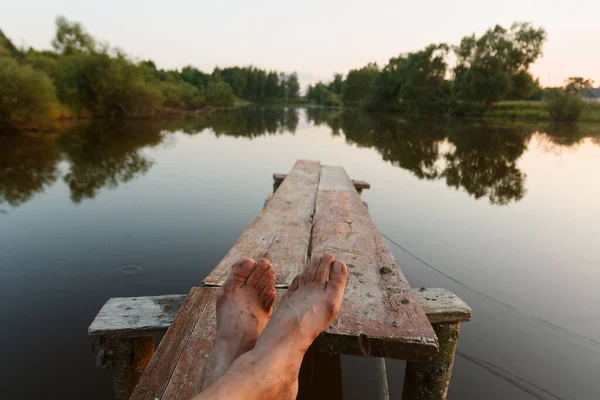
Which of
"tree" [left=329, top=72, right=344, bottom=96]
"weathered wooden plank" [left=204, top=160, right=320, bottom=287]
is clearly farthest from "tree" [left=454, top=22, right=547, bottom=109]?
"tree" [left=329, top=72, right=344, bottom=96]

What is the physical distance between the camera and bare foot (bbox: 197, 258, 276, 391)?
117 cm

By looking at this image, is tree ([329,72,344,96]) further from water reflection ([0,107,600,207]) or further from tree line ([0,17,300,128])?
water reflection ([0,107,600,207])

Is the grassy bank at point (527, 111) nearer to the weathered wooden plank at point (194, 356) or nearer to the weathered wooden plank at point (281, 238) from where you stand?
the weathered wooden plank at point (281, 238)

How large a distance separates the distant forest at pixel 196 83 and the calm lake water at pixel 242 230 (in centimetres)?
832

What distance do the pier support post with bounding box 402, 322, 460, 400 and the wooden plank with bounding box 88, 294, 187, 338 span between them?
3.96 ft

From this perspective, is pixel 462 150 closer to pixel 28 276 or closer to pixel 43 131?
pixel 28 276

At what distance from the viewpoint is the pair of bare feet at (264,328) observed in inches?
41.3

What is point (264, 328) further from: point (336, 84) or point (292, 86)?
point (292, 86)

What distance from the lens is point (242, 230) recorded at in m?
5.06

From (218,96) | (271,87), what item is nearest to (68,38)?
(218,96)

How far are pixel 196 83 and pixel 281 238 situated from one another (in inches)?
3412

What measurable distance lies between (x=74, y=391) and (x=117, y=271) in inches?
63.9

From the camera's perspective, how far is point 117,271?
3.80 metres

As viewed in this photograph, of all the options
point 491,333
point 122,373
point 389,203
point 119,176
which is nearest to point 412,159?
point 389,203
